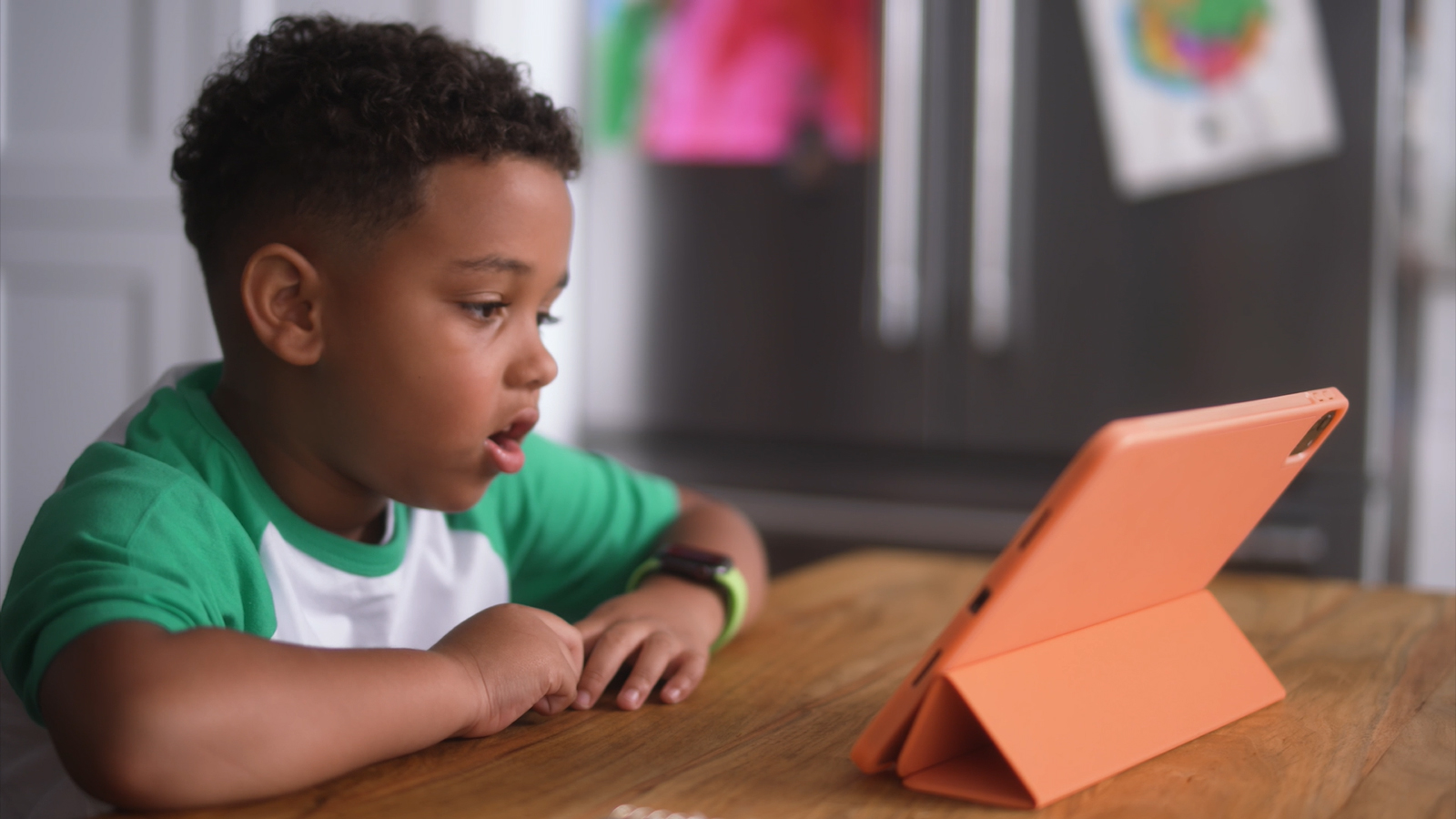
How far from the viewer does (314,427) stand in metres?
0.86

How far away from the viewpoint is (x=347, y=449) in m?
0.85

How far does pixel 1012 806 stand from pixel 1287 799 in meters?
0.13

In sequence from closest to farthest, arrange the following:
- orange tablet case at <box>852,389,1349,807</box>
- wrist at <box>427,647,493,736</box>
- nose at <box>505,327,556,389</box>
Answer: orange tablet case at <box>852,389,1349,807</box> < wrist at <box>427,647,493,736</box> < nose at <box>505,327,556,389</box>

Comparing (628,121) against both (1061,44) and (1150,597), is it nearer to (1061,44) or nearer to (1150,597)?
(1061,44)

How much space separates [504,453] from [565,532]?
9.8 inches

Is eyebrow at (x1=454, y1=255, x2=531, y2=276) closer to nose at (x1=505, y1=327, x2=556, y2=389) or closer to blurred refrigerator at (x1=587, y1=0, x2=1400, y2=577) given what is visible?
nose at (x1=505, y1=327, x2=556, y2=389)

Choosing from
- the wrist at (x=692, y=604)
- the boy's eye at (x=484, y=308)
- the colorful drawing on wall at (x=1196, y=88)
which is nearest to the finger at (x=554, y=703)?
the wrist at (x=692, y=604)

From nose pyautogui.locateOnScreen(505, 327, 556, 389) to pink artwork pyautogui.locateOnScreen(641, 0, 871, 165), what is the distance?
132 centimetres

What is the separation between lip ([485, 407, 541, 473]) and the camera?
876mm

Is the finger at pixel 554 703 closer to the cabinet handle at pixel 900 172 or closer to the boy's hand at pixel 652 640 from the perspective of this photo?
the boy's hand at pixel 652 640

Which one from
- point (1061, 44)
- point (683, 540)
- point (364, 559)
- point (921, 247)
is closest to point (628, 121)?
point (921, 247)

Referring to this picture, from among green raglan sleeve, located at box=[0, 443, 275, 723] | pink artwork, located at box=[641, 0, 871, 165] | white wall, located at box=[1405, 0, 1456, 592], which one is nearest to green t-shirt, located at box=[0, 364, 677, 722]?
green raglan sleeve, located at box=[0, 443, 275, 723]

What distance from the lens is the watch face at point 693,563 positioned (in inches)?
37.4

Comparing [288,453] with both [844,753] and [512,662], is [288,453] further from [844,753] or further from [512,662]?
[844,753]
